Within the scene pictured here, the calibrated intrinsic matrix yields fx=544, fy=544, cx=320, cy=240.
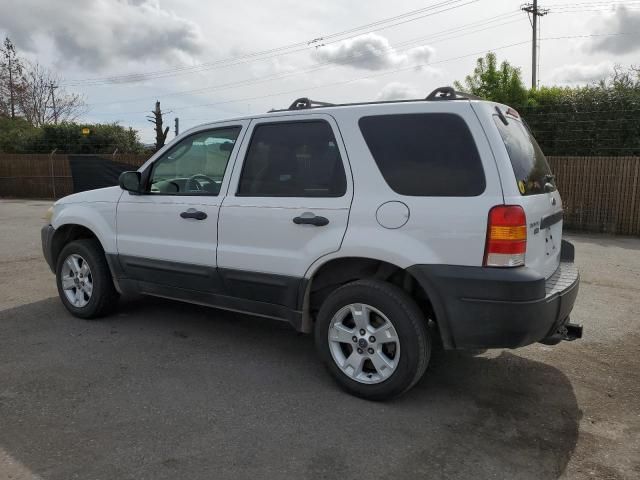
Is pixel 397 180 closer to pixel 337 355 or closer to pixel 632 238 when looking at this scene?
pixel 337 355

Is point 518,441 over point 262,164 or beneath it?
beneath

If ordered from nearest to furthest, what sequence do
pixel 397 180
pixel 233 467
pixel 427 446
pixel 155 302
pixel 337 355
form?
pixel 233 467 < pixel 427 446 < pixel 397 180 < pixel 337 355 < pixel 155 302

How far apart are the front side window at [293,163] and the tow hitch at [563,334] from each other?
5.46 feet

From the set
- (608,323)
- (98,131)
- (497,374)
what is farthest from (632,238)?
(98,131)

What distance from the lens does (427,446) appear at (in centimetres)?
306

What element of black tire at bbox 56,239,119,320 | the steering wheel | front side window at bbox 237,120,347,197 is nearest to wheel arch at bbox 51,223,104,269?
black tire at bbox 56,239,119,320

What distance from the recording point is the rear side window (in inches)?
127

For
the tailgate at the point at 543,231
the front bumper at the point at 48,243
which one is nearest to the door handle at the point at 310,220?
the tailgate at the point at 543,231

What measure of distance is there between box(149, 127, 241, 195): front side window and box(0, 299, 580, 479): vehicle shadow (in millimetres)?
1329

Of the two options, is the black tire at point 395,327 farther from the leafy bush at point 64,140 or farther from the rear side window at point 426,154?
the leafy bush at point 64,140

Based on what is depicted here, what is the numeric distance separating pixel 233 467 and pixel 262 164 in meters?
2.15

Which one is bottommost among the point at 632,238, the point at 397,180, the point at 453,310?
the point at 632,238

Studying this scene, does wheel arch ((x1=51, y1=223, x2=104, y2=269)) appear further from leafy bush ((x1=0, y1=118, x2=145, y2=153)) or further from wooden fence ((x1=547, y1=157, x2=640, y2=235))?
leafy bush ((x1=0, y1=118, x2=145, y2=153))

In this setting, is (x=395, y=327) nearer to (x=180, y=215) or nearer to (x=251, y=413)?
(x=251, y=413)
